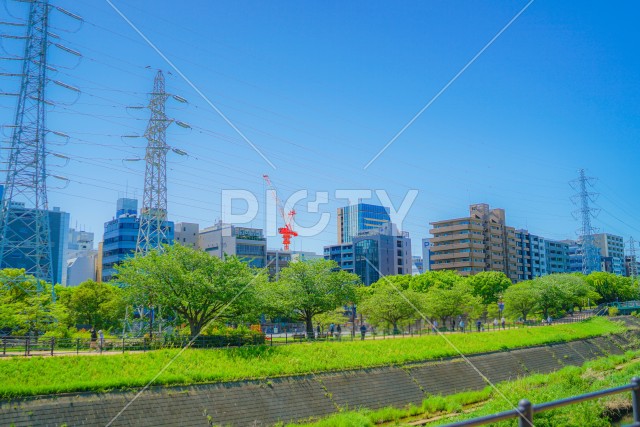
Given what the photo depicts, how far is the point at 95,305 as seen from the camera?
204ft

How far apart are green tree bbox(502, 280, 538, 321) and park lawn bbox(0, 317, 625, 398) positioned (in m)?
26.8

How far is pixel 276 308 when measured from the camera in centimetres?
4638

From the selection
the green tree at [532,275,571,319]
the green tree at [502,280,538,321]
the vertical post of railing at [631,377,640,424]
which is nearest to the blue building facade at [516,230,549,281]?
the green tree at [532,275,571,319]

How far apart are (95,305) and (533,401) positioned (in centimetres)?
5390

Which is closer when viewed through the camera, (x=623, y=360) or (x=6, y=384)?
(x=6, y=384)

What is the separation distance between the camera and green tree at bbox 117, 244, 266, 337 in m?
37.2

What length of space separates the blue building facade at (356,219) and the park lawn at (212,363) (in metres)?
137

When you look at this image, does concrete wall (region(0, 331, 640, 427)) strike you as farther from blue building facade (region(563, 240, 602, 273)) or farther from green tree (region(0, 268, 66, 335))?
blue building facade (region(563, 240, 602, 273))

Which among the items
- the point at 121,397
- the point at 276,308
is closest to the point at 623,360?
the point at 276,308

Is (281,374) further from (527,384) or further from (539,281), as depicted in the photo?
(539,281)

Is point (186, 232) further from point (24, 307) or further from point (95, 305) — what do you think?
point (24, 307)

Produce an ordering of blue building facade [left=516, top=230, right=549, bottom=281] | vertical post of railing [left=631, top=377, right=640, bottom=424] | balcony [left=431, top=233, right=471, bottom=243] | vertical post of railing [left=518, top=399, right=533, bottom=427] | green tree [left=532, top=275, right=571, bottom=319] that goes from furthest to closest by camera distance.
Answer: blue building facade [left=516, top=230, right=549, bottom=281]
balcony [left=431, top=233, right=471, bottom=243]
green tree [left=532, top=275, right=571, bottom=319]
vertical post of railing [left=631, top=377, right=640, bottom=424]
vertical post of railing [left=518, top=399, right=533, bottom=427]

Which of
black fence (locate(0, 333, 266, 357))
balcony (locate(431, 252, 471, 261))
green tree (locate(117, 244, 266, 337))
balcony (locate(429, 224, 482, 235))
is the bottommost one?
black fence (locate(0, 333, 266, 357))

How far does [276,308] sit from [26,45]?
114ft
